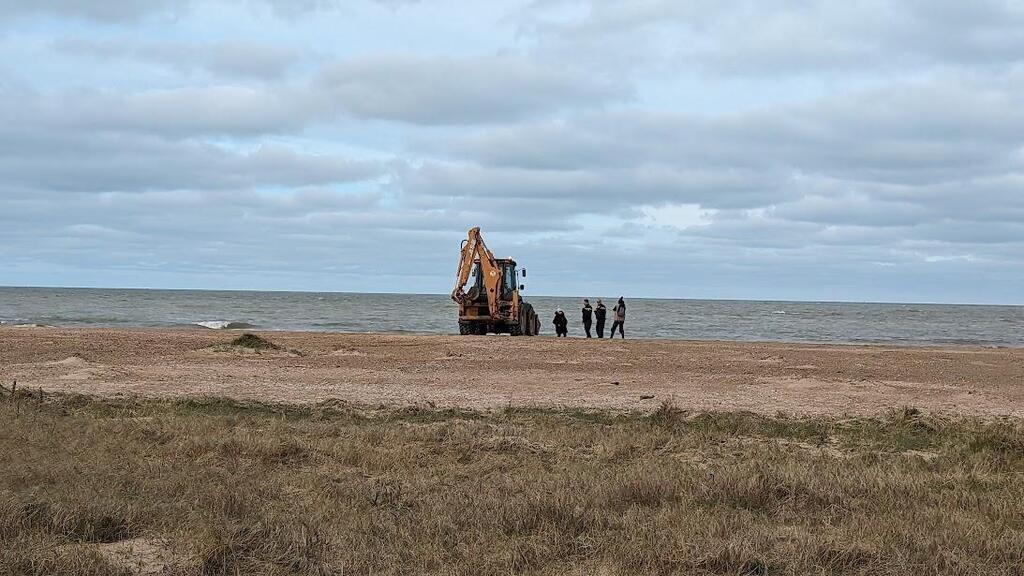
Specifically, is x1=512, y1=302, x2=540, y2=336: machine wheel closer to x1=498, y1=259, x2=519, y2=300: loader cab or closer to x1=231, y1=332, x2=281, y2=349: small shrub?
x1=498, y1=259, x2=519, y2=300: loader cab

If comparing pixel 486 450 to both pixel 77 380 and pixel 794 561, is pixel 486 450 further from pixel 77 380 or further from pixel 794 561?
pixel 77 380

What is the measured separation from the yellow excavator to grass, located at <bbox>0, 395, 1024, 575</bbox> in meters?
23.2

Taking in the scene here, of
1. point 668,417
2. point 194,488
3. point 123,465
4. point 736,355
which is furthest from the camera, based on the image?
point 736,355

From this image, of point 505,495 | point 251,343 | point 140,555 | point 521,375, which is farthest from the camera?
point 251,343

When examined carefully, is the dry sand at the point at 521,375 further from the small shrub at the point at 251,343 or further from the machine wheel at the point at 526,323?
the machine wheel at the point at 526,323

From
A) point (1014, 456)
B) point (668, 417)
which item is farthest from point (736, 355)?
point (1014, 456)

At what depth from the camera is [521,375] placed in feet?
64.0

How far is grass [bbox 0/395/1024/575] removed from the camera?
238 inches

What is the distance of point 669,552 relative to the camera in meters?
6.12

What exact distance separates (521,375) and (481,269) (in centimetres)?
1656

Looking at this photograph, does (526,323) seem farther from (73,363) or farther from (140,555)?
(140,555)

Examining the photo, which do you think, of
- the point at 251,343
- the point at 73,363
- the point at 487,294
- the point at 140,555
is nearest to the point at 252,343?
the point at 251,343

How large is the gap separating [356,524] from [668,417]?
6.39 m

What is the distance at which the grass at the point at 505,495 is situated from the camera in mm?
6035
